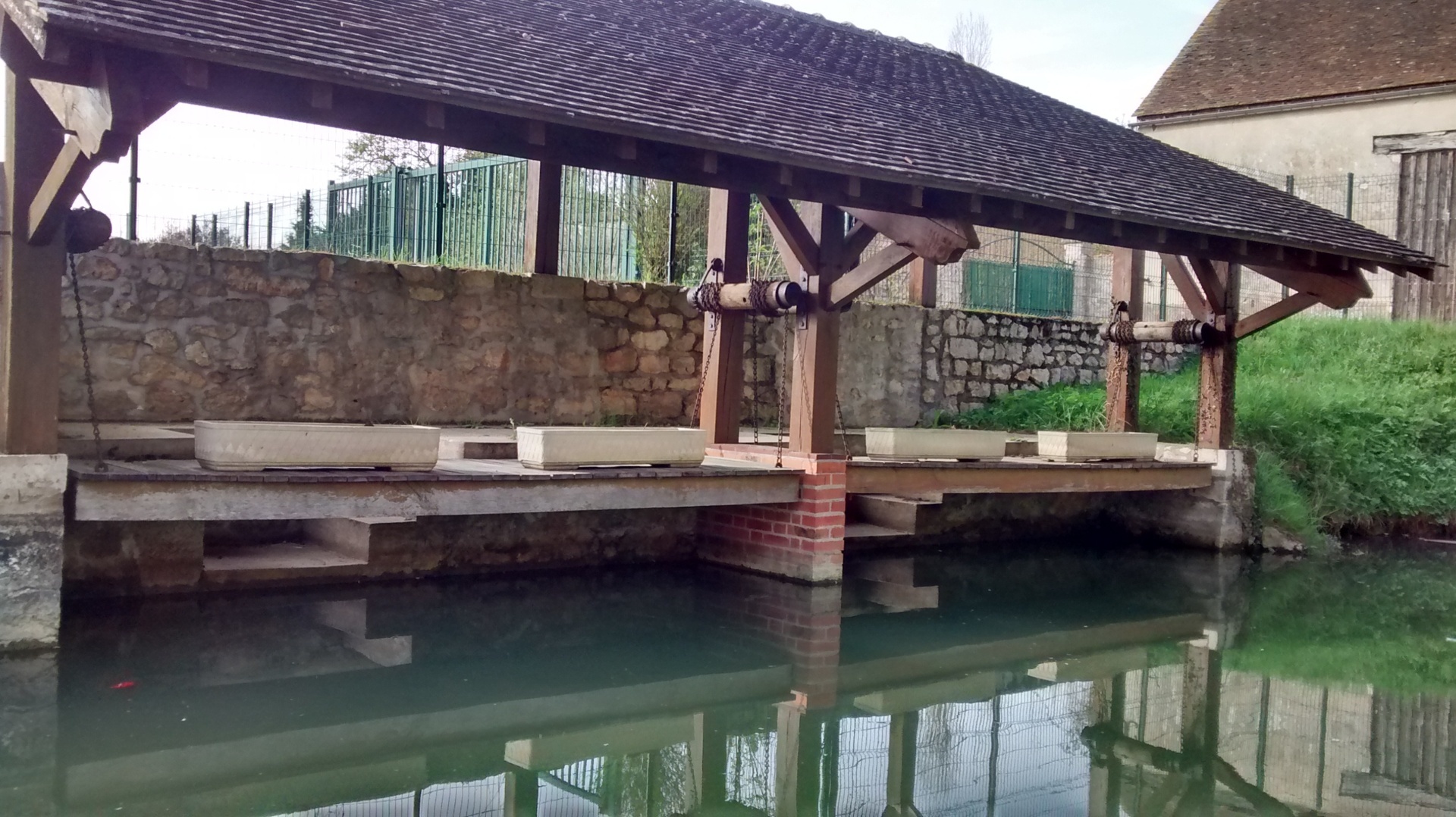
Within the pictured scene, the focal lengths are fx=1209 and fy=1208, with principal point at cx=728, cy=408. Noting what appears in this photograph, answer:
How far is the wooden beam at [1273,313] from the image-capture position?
10.0 metres

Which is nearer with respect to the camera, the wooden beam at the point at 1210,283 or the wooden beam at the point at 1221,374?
the wooden beam at the point at 1210,283

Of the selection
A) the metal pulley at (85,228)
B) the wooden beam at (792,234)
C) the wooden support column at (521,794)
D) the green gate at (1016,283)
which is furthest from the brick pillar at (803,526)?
the green gate at (1016,283)

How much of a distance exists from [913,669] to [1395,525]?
731 cm

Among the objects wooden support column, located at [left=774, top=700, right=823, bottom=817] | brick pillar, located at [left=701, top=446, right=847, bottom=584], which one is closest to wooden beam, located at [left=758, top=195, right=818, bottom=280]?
brick pillar, located at [left=701, top=446, right=847, bottom=584]

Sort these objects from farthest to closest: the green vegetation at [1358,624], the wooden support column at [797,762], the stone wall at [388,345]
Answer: the stone wall at [388,345] < the green vegetation at [1358,624] < the wooden support column at [797,762]

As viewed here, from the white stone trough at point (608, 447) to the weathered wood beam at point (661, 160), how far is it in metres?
1.45

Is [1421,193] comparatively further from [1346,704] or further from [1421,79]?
[1346,704]

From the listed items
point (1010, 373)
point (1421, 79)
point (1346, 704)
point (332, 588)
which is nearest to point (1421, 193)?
point (1421, 79)

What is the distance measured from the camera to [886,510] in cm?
884

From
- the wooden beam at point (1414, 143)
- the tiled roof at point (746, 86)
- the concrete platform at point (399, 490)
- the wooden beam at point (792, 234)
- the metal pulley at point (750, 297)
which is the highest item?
the wooden beam at point (1414, 143)

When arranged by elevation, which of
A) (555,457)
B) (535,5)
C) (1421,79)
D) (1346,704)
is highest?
(1421,79)

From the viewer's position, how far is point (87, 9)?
4.58 m

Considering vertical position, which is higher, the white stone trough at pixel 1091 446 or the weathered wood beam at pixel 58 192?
the weathered wood beam at pixel 58 192

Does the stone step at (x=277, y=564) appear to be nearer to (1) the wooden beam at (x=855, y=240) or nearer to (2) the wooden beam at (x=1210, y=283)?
(1) the wooden beam at (x=855, y=240)
